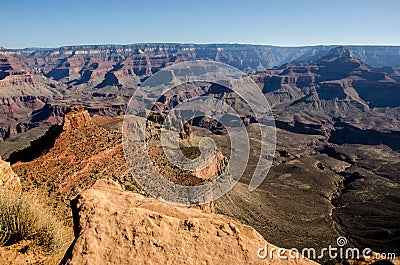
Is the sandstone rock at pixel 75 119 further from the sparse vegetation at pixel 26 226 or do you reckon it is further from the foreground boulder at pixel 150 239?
the foreground boulder at pixel 150 239

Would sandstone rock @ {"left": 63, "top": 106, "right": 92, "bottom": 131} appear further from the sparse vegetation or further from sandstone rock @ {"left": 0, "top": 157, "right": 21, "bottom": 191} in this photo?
the sparse vegetation

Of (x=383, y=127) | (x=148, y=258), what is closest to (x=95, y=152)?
(x=148, y=258)

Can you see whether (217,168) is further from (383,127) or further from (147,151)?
(383,127)

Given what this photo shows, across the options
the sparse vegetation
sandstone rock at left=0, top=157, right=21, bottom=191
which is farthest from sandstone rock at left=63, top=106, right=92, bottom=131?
the sparse vegetation

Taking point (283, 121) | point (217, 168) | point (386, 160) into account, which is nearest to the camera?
point (217, 168)

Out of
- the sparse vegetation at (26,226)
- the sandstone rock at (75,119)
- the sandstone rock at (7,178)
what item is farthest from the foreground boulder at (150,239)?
the sandstone rock at (75,119)

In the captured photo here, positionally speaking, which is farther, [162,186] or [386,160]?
[386,160]
